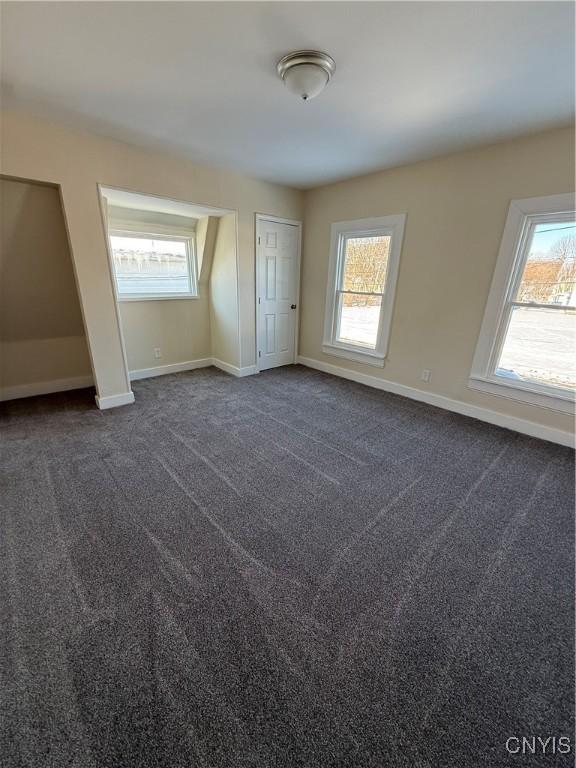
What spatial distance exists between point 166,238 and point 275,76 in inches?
104

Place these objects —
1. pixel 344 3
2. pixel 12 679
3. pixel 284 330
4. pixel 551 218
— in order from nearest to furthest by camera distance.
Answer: pixel 12 679 < pixel 344 3 < pixel 551 218 < pixel 284 330

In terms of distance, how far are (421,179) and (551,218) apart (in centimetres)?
123

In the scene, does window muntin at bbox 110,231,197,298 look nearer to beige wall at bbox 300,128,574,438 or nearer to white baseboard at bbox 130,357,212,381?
white baseboard at bbox 130,357,212,381

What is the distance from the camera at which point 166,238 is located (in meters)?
3.94

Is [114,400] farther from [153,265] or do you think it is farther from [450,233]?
[450,233]

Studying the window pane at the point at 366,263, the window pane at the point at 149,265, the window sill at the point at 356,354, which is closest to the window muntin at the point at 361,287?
the window pane at the point at 366,263

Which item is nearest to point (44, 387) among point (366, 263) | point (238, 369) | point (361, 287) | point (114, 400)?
point (114, 400)

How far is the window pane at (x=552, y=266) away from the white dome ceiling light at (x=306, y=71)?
210 cm

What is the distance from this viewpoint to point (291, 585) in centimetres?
144

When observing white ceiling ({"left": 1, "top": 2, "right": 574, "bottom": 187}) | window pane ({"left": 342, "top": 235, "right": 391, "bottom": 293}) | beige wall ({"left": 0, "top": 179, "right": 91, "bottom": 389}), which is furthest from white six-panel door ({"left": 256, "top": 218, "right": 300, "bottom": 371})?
beige wall ({"left": 0, "top": 179, "right": 91, "bottom": 389})

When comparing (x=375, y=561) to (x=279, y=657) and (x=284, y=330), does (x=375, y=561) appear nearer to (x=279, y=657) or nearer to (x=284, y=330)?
(x=279, y=657)

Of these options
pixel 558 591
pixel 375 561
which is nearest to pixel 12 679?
pixel 375 561

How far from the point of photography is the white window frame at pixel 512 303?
244 cm

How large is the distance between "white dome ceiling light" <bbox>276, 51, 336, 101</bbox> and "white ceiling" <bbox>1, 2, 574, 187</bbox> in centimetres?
4
